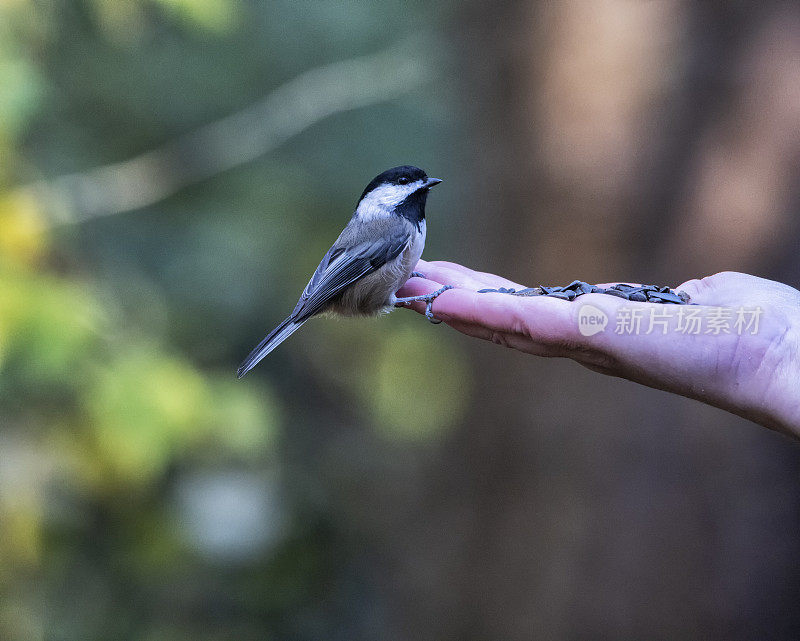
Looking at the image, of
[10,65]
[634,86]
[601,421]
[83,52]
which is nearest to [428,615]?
[601,421]

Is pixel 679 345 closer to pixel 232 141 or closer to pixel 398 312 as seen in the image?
pixel 232 141

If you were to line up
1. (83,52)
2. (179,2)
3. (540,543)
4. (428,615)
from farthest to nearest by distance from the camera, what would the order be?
(83,52), (428,615), (540,543), (179,2)

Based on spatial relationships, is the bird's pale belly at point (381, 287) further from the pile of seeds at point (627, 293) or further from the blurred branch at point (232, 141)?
the blurred branch at point (232, 141)

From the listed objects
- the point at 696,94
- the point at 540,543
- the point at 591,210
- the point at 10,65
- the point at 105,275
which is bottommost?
the point at 540,543

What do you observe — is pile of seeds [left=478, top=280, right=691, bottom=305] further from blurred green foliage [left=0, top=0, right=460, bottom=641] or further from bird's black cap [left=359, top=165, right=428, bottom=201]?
blurred green foliage [left=0, top=0, right=460, bottom=641]

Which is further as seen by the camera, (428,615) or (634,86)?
(428,615)

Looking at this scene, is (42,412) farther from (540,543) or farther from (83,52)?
(83,52)

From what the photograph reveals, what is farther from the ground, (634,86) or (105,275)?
(634,86)

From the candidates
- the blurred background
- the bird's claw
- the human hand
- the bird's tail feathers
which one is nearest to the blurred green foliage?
the blurred background
